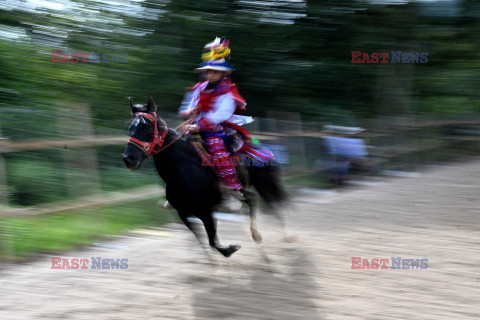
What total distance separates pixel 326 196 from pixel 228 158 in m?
4.27

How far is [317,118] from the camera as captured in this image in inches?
458

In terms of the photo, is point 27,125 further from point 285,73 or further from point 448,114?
point 448,114

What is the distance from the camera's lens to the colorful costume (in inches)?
217

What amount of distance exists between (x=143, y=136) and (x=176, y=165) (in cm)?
51

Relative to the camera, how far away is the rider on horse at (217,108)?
18.1 ft

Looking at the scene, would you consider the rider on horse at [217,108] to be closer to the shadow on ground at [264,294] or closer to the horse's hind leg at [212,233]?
the horse's hind leg at [212,233]

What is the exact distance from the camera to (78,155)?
6961 millimetres

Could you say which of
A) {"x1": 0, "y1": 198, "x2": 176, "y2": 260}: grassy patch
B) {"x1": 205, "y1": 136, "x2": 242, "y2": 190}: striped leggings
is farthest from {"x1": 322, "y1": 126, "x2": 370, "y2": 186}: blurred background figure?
{"x1": 205, "y1": 136, "x2": 242, "y2": 190}: striped leggings

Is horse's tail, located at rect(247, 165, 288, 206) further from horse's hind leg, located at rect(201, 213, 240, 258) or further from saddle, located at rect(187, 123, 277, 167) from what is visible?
horse's hind leg, located at rect(201, 213, 240, 258)

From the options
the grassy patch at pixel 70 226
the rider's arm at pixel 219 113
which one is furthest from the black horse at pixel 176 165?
the grassy patch at pixel 70 226

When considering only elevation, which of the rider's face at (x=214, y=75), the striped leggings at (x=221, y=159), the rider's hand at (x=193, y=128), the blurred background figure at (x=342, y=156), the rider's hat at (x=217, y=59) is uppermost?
the rider's hat at (x=217, y=59)

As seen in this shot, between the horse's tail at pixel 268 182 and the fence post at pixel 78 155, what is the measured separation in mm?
2351

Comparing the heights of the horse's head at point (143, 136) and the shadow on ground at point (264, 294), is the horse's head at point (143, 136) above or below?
above

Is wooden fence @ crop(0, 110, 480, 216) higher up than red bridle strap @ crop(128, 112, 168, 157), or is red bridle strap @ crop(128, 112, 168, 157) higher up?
red bridle strap @ crop(128, 112, 168, 157)
